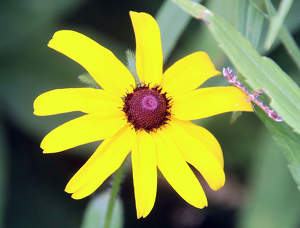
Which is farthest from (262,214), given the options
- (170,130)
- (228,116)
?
(170,130)

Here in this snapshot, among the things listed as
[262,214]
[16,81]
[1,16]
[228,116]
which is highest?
[1,16]

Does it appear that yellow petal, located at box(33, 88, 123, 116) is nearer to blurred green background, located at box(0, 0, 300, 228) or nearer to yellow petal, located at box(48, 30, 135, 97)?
yellow petal, located at box(48, 30, 135, 97)

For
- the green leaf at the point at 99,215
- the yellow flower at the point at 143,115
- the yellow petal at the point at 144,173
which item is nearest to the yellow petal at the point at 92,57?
the yellow flower at the point at 143,115

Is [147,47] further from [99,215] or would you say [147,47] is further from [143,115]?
[99,215]

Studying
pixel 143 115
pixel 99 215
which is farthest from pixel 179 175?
pixel 99 215

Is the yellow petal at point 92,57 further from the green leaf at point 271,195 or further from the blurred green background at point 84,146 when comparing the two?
the green leaf at point 271,195

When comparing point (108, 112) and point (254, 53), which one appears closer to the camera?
point (254, 53)

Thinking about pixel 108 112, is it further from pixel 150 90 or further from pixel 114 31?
pixel 114 31
